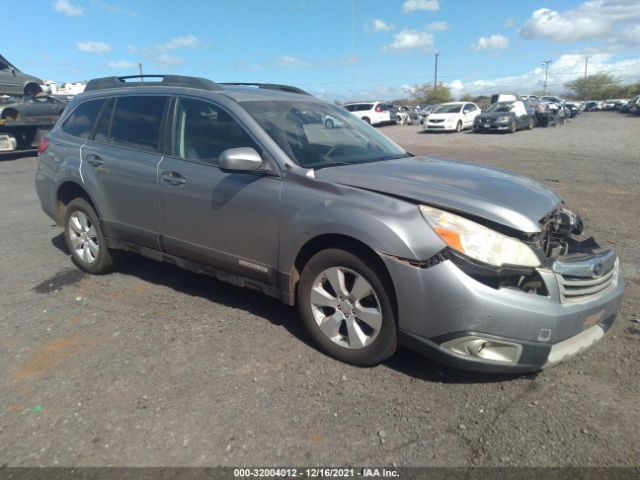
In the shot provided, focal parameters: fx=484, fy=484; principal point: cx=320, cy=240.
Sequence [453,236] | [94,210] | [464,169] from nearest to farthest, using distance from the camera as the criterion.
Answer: [453,236], [464,169], [94,210]

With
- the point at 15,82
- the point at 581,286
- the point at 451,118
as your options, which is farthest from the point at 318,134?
the point at 451,118

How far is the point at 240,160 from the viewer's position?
3277mm

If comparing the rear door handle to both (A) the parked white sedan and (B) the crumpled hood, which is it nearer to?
(B) the crumpled hood

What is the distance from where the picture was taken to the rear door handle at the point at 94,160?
4.50 m

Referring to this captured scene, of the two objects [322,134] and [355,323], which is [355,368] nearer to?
[355,323]

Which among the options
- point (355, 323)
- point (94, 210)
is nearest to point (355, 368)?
point (355, 323)

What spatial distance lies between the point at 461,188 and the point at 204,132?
2043mm

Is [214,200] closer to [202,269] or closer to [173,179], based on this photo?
[173,179]

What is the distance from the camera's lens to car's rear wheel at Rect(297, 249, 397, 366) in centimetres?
294

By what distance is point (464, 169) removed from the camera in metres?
3.70

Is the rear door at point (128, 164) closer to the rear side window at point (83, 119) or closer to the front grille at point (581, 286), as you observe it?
the rear side window at point (83, 119)

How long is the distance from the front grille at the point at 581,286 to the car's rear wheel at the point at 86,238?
401 centimetres

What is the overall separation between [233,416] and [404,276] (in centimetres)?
124

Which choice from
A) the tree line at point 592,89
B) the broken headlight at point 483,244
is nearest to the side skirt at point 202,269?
the broken headlight at point 483,244
